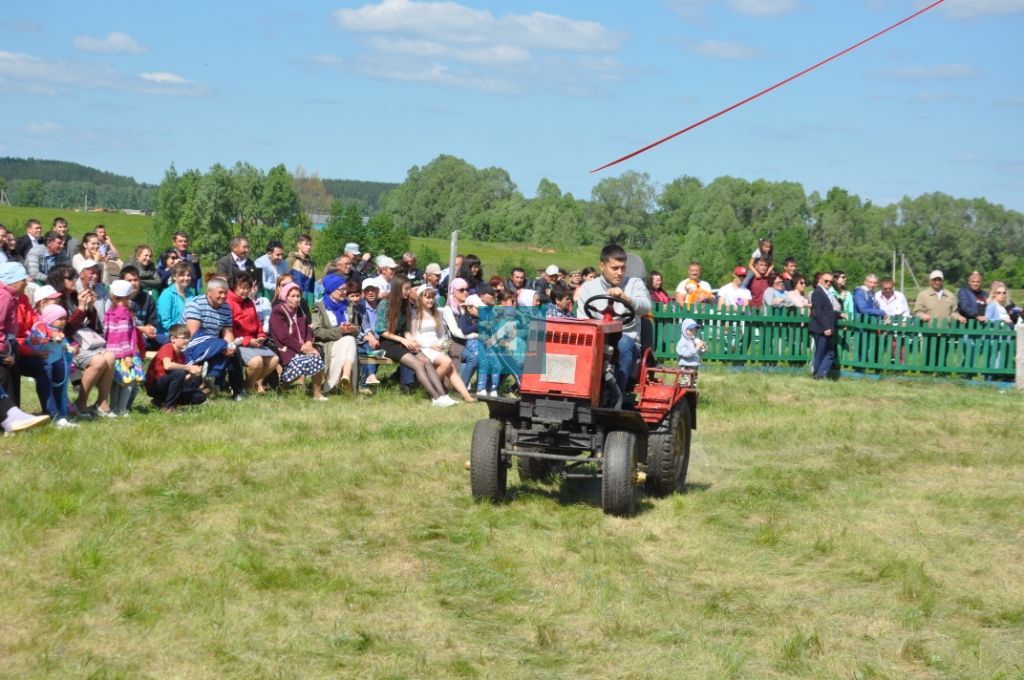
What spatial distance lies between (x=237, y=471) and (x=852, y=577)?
4.64 meters

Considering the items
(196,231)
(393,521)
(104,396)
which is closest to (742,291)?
(104,396)

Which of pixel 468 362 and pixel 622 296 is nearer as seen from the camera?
pixel 622 296

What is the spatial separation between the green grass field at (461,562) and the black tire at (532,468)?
11 centimetres

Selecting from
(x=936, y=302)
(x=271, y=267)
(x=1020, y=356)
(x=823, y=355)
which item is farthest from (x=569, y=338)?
(x=936, y=302)

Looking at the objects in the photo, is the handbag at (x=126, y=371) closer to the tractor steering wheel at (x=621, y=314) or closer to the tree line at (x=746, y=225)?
the tractor steering wheel at (x=621, y=314)

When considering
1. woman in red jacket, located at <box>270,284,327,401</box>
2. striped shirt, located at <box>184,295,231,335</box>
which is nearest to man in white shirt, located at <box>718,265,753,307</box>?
woman in red jacket, located at <box>270,284,327,401</box>

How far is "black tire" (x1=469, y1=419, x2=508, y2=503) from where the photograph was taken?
8.53 meters

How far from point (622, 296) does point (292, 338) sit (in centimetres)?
557

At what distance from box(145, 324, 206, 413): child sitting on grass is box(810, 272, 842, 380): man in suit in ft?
30.1

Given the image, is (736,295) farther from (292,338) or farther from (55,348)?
(55,348)

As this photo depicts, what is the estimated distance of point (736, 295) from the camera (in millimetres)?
19125

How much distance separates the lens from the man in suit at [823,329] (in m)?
17.4

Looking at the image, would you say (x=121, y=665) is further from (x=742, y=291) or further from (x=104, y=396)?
(x=742, y=291)

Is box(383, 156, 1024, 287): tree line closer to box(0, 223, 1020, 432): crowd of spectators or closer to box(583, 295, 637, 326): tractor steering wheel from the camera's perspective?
box(0, 223, 1020, 432): crowd of spectators
